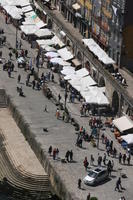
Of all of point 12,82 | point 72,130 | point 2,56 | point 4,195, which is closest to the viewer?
point 4,195

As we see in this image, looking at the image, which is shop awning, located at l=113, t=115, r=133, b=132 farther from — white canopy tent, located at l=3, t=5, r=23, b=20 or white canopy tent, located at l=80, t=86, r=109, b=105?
white canopy tent, located at l=3, t=5, r=23, b=20

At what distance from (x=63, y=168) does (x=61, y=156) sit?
3397 mm

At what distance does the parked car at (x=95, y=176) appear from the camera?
98.7 m

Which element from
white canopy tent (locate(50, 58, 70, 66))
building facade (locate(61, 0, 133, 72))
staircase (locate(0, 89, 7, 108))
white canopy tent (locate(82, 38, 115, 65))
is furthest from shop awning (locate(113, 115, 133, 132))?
white canopy tent (locate(50, 58, 70, 66))

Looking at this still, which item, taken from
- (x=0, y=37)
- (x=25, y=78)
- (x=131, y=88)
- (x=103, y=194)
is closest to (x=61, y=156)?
(x=103, y=194)

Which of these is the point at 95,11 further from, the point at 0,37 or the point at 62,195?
the point at 62,195

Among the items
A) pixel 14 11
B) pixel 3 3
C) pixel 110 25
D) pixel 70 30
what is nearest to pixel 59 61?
pixel 110 25

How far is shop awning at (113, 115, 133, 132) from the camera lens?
11206 cm

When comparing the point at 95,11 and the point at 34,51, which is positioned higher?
the point at 95,11

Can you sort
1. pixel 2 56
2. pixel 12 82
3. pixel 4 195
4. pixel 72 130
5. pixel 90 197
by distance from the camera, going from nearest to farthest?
pixel 90 197, pixel 4 195, pixel 72 130, pixel 12 82, pixel 2 56

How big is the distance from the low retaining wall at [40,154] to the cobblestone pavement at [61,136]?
51 centimetres

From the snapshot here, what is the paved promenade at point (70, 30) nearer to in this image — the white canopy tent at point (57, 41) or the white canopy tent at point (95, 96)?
the white canopy tent at point (57, 41)

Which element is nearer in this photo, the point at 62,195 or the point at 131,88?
the point at 62,195

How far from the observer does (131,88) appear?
121688 mm
